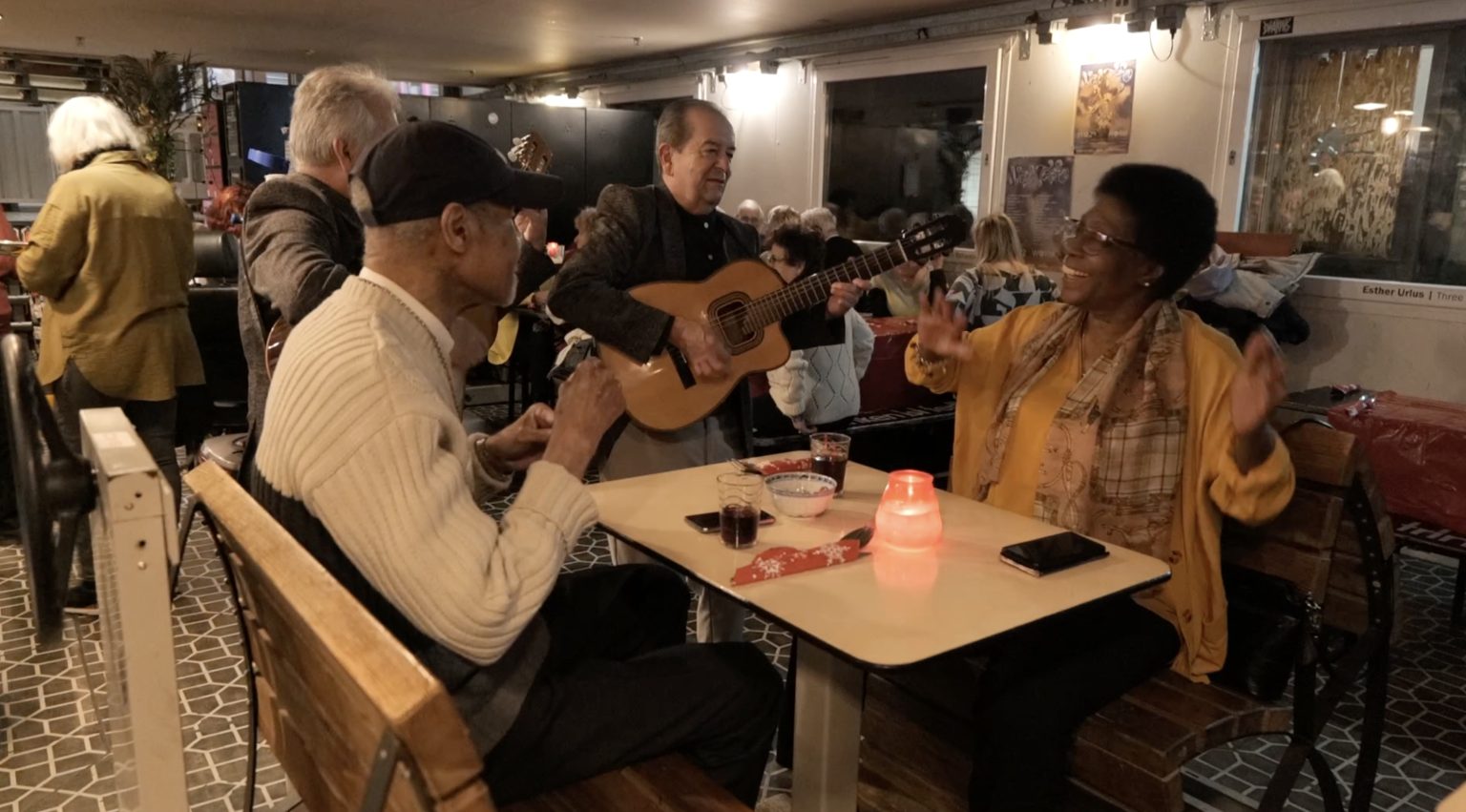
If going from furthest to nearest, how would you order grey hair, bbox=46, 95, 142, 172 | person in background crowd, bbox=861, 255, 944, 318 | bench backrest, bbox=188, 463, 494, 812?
person in background crowd, bbox=861, 255, 944, 318
grey hair, bbox=46, 95, 142, 172
bench backrest, bbox=188, 463, 494, 812

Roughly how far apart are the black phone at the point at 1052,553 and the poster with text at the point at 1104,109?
455cm

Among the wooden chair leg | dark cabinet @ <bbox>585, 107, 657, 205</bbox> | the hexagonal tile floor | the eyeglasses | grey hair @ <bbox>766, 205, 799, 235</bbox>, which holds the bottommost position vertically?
the hexagonal tile floor

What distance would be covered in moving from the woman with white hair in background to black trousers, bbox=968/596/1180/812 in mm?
2793

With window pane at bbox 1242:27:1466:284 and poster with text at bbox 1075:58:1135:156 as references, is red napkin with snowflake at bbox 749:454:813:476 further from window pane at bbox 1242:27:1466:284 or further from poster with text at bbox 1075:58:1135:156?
poster with text at bbox 1075:58:1135:156

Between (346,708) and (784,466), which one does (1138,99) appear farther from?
(346,708)

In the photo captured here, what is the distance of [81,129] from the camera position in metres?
3.14

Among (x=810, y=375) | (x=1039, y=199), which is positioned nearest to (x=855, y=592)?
(x=810, y=375)

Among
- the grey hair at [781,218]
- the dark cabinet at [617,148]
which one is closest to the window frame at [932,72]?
the grey hair at [781,218]

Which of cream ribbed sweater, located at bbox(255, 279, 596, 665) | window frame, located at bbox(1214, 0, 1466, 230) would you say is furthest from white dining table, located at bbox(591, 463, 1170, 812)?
window frame, located at bbox(1214, 0, 1466, 230)

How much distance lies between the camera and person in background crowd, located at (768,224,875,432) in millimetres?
3480

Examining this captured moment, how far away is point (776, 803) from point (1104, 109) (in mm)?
4729

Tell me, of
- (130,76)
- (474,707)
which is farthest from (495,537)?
(130,76)

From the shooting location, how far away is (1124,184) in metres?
2.05

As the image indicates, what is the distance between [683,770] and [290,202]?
1.49m
